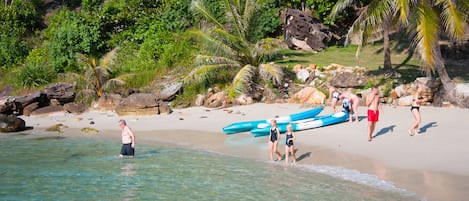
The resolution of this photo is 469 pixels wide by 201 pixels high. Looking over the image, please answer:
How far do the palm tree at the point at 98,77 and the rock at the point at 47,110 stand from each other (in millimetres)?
1727

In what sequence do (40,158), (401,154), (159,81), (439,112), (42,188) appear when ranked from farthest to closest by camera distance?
1. (159,81)
2. (439,112)
3. (40,158)
4. (401,154)
5. (42,188)

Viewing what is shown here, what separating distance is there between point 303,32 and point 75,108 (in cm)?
1223

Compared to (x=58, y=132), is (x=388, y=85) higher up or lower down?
higher up

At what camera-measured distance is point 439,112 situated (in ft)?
53.9

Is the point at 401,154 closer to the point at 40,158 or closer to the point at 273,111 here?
the point at 273,111

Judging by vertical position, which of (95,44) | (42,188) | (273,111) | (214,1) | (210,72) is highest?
(214,1)

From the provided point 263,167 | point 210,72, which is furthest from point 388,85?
point 263,167

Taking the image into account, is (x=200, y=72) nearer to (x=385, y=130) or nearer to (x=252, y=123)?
(x=252, y=123)

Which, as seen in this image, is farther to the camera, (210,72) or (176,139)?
(210,72)

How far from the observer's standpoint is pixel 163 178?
12016mm

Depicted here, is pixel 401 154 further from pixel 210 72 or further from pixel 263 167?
pixel 210 72

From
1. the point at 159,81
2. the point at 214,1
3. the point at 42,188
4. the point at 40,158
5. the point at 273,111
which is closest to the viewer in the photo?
the point at 42,188

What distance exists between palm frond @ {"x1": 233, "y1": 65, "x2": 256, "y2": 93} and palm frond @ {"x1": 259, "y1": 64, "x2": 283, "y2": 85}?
43cm

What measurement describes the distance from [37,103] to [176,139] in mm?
9434
